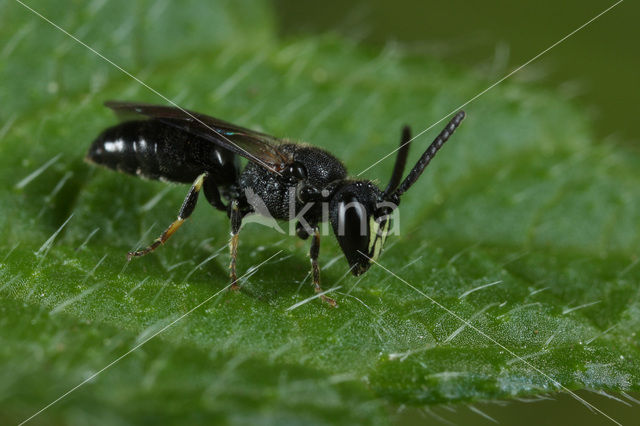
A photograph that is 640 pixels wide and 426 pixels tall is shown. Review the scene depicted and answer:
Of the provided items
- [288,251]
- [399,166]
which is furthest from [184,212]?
[399,166]

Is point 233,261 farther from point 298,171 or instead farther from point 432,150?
point 432,150

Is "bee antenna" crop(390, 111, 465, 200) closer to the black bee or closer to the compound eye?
the black bee

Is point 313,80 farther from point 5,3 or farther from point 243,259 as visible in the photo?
point 5,3

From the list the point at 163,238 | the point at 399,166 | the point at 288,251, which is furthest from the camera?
the point at 288,251

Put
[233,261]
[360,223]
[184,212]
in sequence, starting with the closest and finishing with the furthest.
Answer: [360,223]
[233,261]
[184,212]

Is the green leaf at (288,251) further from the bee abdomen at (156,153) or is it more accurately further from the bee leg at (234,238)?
the bee abdomen at (156,153)

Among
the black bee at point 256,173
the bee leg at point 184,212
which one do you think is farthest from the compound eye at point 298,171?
the bee leg at point 184,212

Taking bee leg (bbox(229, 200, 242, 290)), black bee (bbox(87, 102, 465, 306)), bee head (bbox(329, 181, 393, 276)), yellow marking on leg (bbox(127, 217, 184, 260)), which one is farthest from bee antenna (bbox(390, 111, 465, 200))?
yellow marking on leg (bbox(127, 217, 184, 260))
